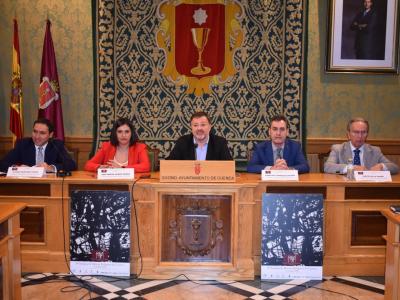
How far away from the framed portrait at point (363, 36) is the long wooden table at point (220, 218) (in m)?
1.96

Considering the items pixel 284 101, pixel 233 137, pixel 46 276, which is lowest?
pixel 46 276

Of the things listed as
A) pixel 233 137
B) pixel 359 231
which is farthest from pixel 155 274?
pixel 233 137

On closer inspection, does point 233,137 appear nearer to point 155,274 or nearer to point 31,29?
point 155,274

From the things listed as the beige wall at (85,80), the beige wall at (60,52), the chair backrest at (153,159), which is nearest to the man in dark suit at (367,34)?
the beige wall at (85,80)

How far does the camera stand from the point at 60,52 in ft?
17.4

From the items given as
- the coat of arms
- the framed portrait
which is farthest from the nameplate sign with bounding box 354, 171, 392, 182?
the coat of arms

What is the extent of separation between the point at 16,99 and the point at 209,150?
2.38m

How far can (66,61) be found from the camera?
17.5 ft

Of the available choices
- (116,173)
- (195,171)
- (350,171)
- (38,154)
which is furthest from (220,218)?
(38,154)

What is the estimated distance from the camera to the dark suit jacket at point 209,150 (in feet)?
13.4

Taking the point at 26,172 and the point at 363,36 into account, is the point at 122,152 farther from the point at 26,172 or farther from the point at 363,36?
the point at 363,36

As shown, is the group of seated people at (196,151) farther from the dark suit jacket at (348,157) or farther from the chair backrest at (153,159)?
the chair backrest at (153,159)

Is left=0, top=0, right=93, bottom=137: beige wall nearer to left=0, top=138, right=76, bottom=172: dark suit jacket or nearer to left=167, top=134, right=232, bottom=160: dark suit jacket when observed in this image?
left=0, top=138, right=76, bottom=172: dark suit jacket

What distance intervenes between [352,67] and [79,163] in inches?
132
